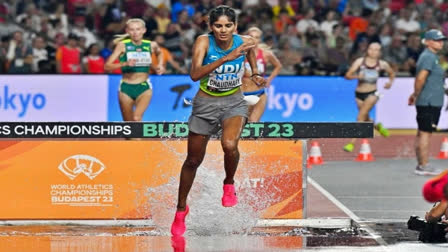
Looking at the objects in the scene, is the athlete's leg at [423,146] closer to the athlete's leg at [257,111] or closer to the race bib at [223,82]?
the athlete's leg at [257,111]

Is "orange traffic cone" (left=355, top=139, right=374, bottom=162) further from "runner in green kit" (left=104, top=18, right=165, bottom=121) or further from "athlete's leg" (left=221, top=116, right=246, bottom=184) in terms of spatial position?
"athlete's leg" (left=221, top=116, right=246, bottom=184)

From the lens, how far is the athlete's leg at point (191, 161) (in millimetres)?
10516

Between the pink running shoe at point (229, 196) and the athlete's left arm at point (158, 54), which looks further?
the athlete's left arm at point (158, 54)

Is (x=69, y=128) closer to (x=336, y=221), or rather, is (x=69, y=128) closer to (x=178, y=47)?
(x=336, y=221)

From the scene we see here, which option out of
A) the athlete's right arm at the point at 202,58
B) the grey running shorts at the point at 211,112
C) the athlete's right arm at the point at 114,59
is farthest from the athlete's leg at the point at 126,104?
the athlete's right arm at the point at 202,58

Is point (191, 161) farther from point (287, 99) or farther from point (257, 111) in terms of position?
point (287, 99)

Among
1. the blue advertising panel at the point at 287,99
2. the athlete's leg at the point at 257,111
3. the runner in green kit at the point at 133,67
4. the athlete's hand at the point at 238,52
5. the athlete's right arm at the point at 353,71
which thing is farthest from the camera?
the blue advertising panel at the point at 287,99

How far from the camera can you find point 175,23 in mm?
25281

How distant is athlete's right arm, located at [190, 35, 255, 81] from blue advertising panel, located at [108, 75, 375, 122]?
12.5 meters

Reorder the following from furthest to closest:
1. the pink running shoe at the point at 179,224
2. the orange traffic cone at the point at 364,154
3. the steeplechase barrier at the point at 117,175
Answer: the orange traffic cone at the point at 364,154 → the steeplechase barrier at the point at 117,175 → the pink running shoe at the point at 179,224

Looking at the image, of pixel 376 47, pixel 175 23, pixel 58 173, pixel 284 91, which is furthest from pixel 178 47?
pixel 58 173

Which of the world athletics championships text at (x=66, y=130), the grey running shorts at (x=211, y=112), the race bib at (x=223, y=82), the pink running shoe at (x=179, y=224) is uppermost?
the race bib at (x=223, y=82)

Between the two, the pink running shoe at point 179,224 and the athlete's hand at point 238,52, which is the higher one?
the athlete's hand at point 238,52

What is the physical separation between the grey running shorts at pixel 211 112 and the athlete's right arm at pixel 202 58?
1.40 ft
